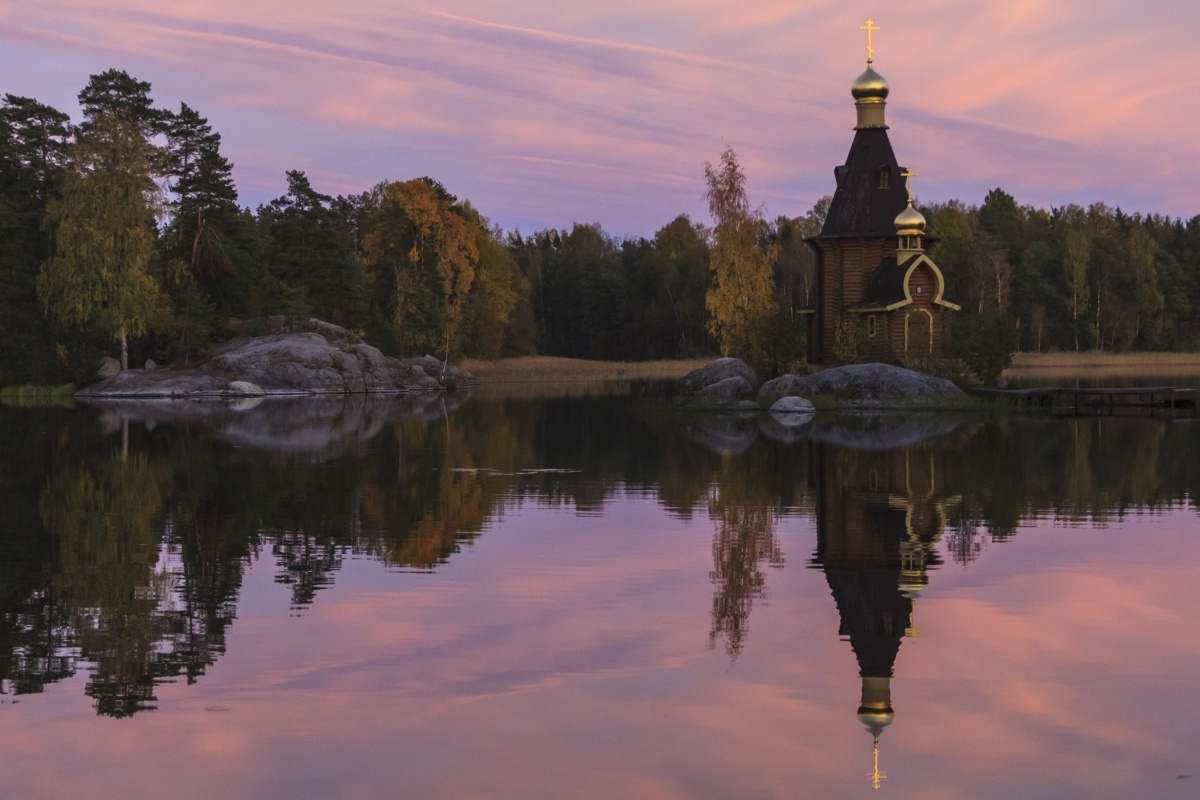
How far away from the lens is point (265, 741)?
9102 mm

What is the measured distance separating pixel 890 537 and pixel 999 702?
810 centimetres

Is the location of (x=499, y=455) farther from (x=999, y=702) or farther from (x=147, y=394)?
(x=147, y=394)

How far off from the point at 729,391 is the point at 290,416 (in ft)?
56.0

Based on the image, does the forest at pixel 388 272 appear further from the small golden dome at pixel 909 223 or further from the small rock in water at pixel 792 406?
the small rock in water at pixel 792 406

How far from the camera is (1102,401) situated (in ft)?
169

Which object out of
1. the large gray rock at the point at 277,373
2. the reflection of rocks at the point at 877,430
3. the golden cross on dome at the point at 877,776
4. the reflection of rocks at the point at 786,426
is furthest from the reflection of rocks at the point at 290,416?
the golden cross on dome at the point at 877,776

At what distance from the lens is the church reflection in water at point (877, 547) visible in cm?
1129

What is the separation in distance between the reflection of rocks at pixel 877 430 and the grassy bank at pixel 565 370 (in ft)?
177

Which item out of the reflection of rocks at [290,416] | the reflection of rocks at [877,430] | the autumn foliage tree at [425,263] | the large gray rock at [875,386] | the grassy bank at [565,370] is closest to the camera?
the reflection of rocks at [877,430]

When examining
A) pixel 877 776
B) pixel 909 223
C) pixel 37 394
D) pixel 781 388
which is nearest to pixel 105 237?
pixel 37 394

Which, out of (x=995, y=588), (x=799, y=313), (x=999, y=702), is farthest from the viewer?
(x=799, y=313)

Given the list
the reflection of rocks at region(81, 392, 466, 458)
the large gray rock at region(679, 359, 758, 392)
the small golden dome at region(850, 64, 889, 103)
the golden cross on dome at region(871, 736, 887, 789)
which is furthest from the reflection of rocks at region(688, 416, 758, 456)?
the golden cross on dome at region(871, 736, 887, 789)

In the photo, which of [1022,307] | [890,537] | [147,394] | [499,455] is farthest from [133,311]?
[1022,307]

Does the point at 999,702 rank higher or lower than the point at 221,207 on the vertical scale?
lower
